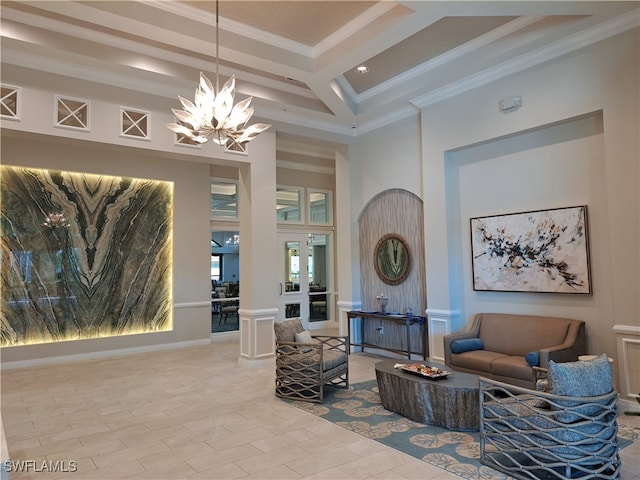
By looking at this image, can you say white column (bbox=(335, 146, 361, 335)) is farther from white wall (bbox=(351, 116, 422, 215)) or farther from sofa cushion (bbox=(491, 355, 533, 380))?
sofa cushion (bbox=(491, 355, 533, 380))

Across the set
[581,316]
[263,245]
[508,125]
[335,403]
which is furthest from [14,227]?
[581,316]

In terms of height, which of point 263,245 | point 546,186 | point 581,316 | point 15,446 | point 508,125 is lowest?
point 15,446

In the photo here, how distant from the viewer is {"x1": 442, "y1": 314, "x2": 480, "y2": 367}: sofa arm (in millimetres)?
5371

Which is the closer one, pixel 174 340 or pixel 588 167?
pixel 588 167

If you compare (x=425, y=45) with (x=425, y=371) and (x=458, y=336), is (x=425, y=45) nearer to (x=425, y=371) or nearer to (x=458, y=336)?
(x=458, y=336)

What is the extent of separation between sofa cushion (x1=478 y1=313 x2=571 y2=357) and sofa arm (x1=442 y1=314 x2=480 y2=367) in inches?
2.6

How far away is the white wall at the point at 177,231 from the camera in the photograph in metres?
7.07

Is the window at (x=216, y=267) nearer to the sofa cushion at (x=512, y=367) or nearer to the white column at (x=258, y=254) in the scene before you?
the white column at (x=258, y=254)

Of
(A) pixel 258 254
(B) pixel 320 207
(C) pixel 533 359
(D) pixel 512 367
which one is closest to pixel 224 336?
(A) pixel 258 254

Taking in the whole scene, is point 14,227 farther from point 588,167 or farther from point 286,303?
point 588,167

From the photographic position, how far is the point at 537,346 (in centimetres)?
491

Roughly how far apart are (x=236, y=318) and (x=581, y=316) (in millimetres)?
6575

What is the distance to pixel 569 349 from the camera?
176 inches

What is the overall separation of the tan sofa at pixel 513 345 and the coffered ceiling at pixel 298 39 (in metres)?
3.15
